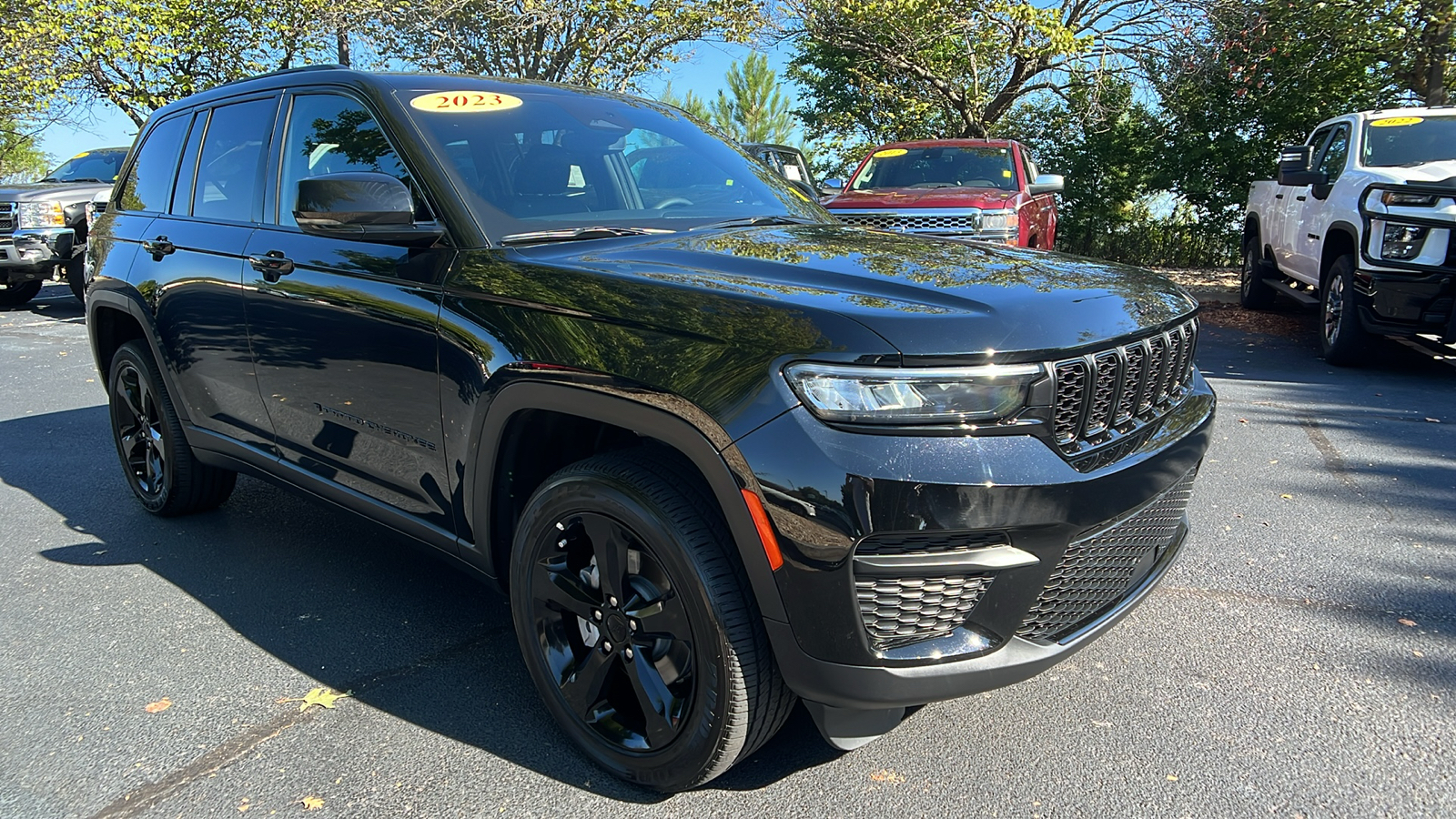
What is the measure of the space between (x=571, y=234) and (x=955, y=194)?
6.38 metres

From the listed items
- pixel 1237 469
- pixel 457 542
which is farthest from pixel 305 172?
pixel 1237 469

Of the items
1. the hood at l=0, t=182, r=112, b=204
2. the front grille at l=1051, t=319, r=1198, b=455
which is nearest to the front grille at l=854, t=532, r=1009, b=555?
the front grille at l=1051, t=319, r=1198, b=455

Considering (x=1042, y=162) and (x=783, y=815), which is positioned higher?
(x=1042, y=162)

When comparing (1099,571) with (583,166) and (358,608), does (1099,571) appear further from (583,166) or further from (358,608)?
(358,608)

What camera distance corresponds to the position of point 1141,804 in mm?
2305

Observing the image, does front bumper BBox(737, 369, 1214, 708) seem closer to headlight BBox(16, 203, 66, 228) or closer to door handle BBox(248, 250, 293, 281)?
door handle BBox(248, 250, 293, 281)

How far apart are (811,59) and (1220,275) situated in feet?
28.5

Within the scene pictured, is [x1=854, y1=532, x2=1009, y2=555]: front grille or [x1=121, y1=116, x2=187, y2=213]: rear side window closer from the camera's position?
[x1=854, y1=532, x2=1009, y2=555]: front grille

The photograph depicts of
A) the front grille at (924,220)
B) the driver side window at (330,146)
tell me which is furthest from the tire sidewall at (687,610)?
the front grille at (924,220)

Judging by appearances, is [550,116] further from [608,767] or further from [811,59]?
[811,59]

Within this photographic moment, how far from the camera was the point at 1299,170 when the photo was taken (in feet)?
25.1

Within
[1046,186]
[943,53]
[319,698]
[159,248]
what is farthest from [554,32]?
[319,698]

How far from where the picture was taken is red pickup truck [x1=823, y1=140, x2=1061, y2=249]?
8109 millimetres

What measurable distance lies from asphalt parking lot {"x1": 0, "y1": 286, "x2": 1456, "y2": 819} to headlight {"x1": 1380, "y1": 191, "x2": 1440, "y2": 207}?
102 inches
